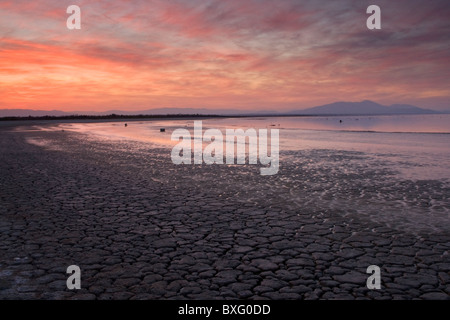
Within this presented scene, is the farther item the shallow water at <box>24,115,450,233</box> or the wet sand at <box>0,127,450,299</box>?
the shallow water at <box>24,115,450,233</box>

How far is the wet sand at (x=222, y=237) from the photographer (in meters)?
4.68

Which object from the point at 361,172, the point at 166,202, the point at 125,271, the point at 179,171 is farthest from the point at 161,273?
the point at 361,172

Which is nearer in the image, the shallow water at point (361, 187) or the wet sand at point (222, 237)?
the wet sand at point (222, 237)

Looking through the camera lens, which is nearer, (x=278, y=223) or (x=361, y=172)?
(x=278, y=223)

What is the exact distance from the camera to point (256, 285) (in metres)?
4.71

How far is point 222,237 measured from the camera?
659 centimetres

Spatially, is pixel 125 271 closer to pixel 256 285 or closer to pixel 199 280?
pixel 199 280

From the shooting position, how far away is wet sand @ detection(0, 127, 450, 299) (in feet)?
15.4

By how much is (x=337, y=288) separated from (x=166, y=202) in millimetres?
5499

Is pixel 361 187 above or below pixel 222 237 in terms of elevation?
above

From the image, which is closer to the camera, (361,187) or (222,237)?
(222,237)
